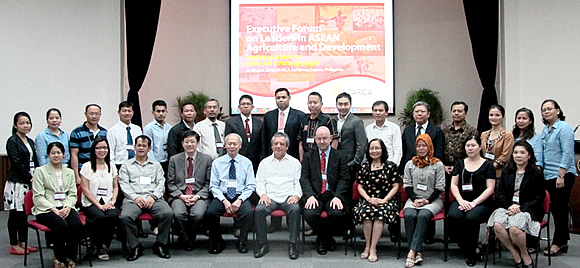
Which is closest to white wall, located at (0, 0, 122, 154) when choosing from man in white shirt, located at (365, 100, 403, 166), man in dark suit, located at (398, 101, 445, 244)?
man in white shirt, located at (365, 100, 403, 166)

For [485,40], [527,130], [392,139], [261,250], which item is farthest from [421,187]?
[485,40]

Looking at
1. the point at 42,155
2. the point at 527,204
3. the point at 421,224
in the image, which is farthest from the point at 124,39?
the point at 527,204

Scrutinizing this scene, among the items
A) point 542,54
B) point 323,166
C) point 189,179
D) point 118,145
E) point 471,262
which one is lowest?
point 471,262

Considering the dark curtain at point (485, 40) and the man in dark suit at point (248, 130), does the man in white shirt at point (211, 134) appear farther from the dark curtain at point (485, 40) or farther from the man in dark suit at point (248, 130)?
the dark curtain at point (485, 40)

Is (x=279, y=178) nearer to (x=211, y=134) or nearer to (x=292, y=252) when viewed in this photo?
(x=292, y=252)

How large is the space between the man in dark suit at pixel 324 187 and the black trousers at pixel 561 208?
1847 mm

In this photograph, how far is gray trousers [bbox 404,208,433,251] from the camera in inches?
174

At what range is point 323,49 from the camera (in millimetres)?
8828

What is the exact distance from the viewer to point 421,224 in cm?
446

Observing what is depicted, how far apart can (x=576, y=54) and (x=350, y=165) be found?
4088mm

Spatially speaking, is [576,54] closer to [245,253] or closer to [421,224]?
[421,224]

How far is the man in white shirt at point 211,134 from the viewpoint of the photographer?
18.2 feet

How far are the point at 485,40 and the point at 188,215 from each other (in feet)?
17.1

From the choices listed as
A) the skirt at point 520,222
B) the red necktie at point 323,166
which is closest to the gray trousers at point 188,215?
the red necktie at point 323,166
